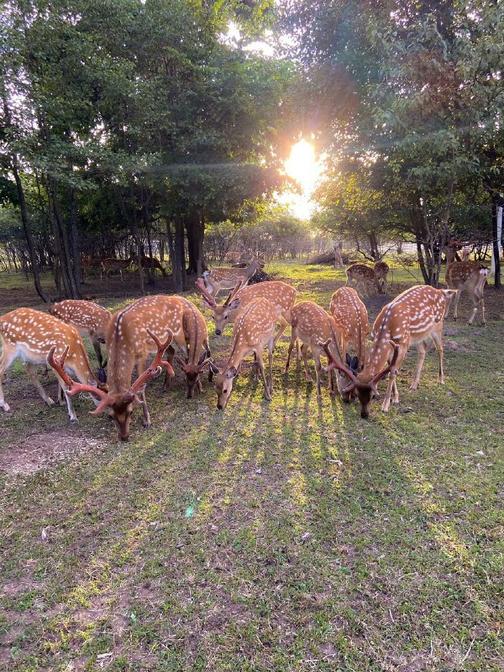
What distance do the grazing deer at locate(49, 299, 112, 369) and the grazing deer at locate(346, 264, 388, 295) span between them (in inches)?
321

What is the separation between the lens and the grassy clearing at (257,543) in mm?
2195

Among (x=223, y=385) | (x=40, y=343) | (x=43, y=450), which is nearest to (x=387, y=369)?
(x=223, y=385)

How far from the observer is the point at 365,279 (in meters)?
12.4

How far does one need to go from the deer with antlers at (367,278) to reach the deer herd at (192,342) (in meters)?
6.38

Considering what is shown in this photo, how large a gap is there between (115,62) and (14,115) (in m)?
2.57

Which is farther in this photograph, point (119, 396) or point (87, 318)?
point (87, 318)

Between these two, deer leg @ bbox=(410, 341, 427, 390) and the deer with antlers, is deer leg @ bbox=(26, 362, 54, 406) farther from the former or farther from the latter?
the deer with antlers

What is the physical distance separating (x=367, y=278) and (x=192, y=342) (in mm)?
8093

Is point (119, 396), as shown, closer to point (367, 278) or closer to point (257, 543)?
point (257, 543)

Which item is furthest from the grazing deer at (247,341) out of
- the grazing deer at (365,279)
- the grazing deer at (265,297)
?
the grazing deer at (365,279)

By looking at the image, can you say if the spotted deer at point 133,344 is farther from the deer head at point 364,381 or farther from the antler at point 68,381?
the deer head at point 364,381

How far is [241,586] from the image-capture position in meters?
2.54

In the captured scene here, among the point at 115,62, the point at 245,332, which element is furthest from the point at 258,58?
the point at 245,332

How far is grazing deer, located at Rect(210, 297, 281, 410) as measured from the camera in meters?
5.00
